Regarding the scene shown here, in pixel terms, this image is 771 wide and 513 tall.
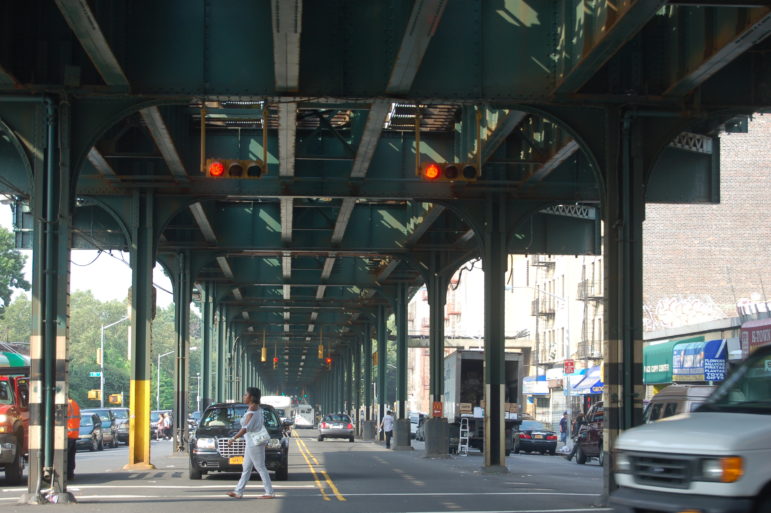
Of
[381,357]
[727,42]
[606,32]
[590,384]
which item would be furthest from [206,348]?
[727,42]

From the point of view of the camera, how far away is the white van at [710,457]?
33.0ft

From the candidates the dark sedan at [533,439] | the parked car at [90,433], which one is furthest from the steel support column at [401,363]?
the parked car at [90,433]

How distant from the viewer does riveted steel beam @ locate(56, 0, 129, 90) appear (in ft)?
55.0

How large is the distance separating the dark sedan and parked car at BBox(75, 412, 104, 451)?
17.0 metres

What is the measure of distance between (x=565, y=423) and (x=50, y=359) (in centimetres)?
4132

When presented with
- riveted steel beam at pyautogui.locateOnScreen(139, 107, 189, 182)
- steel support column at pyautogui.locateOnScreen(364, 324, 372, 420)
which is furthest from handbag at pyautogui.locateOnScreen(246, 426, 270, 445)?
steel support column at pyautogui.locateOnScreen(364, 324, 372, 420)

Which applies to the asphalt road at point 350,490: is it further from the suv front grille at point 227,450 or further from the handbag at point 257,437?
the handbag at point 257,437

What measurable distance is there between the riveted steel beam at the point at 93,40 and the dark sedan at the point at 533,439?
103 feet

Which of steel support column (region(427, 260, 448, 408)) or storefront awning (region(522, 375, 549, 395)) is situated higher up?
steel support column (region(427, 260, 448, 408))

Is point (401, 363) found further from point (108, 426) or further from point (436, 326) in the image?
point (108, 426)

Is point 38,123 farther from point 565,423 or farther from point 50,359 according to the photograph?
point 565,423

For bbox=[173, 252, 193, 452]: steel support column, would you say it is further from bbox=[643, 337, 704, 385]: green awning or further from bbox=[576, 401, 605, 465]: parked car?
bbox=[643, 337, 704, 385]: green awning

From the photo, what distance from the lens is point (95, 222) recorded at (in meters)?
37.5

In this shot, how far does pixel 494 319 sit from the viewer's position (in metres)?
30.2
